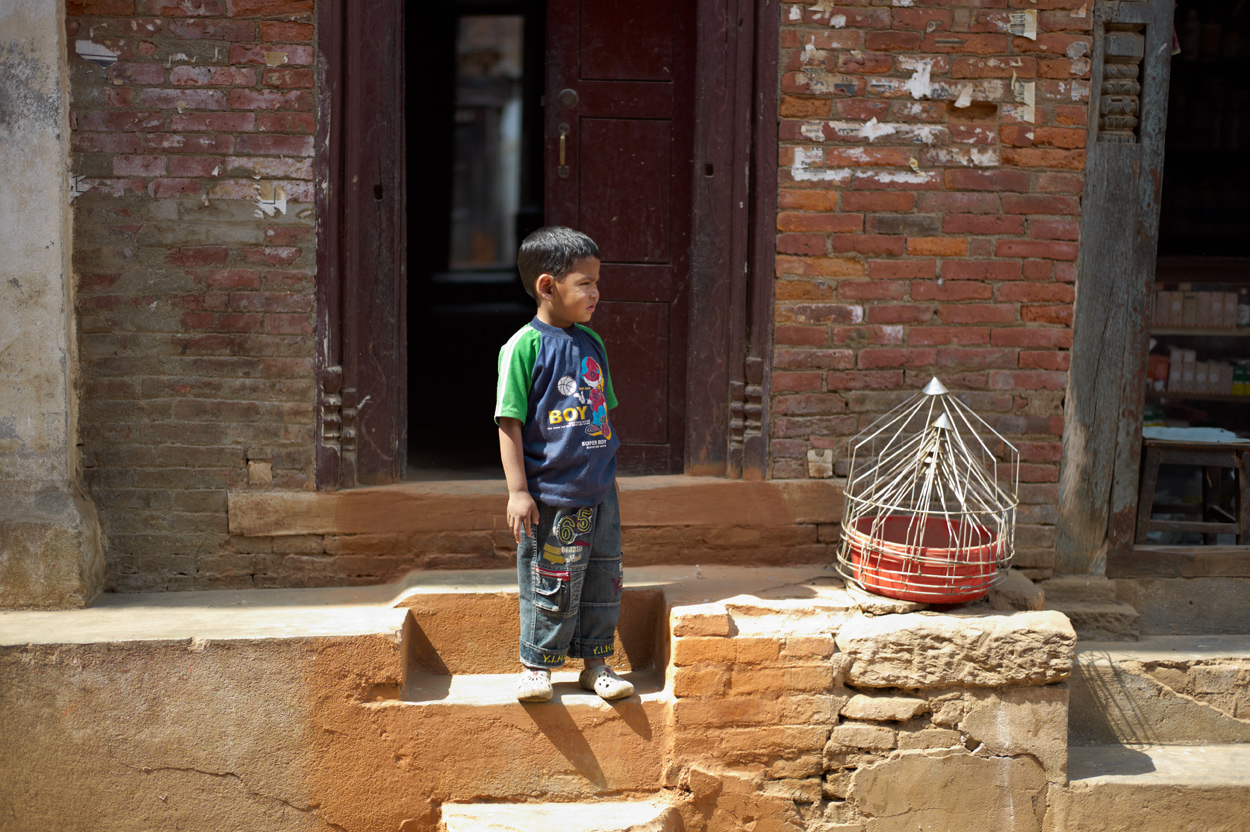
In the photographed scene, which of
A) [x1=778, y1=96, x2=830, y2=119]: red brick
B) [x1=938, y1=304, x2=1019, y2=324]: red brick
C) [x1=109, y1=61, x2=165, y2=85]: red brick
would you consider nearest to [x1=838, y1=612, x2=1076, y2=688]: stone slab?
[x1=938, y1=304, x2=1019, y2=324]: red brick

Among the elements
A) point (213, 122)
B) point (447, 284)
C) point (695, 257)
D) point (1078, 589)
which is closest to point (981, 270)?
point (695, 257)

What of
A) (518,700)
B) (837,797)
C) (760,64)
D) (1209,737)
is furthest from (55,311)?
(1209,737)

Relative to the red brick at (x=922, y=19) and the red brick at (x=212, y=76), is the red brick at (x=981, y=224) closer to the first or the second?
the red brick at (x=922, y=19)

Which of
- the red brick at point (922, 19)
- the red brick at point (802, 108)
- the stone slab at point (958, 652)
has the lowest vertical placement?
the stone slab at point (958, 652)

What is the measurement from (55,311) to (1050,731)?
12.4ft

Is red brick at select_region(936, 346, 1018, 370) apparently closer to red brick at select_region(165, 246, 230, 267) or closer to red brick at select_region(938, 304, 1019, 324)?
red brick at select_region(938, 304, 1019, 324)

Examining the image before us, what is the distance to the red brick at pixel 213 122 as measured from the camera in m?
3.80

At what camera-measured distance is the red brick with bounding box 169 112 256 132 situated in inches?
150

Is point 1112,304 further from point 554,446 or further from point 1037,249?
point 554,446

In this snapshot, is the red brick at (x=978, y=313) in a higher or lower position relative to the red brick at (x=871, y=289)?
lower

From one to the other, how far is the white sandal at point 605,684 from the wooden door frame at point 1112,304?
2.00 metres

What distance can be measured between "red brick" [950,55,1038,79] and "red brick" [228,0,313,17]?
245 cm

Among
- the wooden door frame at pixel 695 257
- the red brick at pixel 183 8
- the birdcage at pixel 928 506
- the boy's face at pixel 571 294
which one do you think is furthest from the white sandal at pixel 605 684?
the red brick at pixel 183 8

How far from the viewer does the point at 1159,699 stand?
404cm
